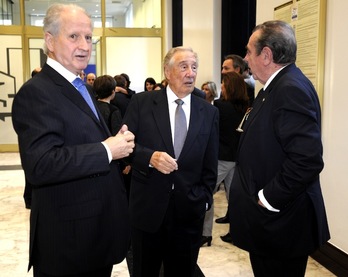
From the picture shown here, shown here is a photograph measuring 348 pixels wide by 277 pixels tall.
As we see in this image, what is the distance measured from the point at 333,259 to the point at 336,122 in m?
1.02

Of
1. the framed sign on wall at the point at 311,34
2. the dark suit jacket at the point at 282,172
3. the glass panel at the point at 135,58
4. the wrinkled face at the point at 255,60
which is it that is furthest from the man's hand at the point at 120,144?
the glass panel at the point at 135,58

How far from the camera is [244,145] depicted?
1.88 metres

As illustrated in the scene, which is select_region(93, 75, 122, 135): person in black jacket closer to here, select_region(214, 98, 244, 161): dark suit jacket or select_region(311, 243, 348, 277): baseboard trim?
select_region(214, 98, 244, 161): dark suit jacket

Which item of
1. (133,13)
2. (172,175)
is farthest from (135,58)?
(172,175)

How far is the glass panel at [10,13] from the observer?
9406 millimetres

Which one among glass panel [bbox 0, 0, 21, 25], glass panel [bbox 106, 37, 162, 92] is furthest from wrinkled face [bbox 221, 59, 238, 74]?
glass panel [bbox 0, 0, 21, 25]

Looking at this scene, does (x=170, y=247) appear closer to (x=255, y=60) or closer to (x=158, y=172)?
(x=158, y=172)

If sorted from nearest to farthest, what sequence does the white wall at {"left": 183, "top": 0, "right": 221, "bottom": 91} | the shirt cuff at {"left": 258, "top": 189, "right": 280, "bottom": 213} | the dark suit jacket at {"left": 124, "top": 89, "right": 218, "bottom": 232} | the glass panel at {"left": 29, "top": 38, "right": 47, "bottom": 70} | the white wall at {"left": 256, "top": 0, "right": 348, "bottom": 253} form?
the shirt cuff at {"left": 258, "top": 189, "right": 280, "bottom": 213}
the dark suit jacket at {"left": 124, "top": 89, "right": 218, "bottom": 232}
the white wall at {"left": 256, "top": 0, "right": 348, "bottom": 253}
the white wall at {"left": 183, "top": 0, "right": 221, "bottom": 91}
the glass panel at {"left": 29, "top": 38, "right": 47, "bottom": 70}

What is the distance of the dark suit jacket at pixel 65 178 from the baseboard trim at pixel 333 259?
1970 mm

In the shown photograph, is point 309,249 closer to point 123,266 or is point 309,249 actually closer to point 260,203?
point 260,203

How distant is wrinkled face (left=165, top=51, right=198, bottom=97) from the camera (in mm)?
2271

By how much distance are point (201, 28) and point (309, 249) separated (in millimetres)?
5417

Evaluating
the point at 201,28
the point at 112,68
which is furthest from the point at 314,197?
the point at 112,68

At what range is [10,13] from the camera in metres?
9.52
